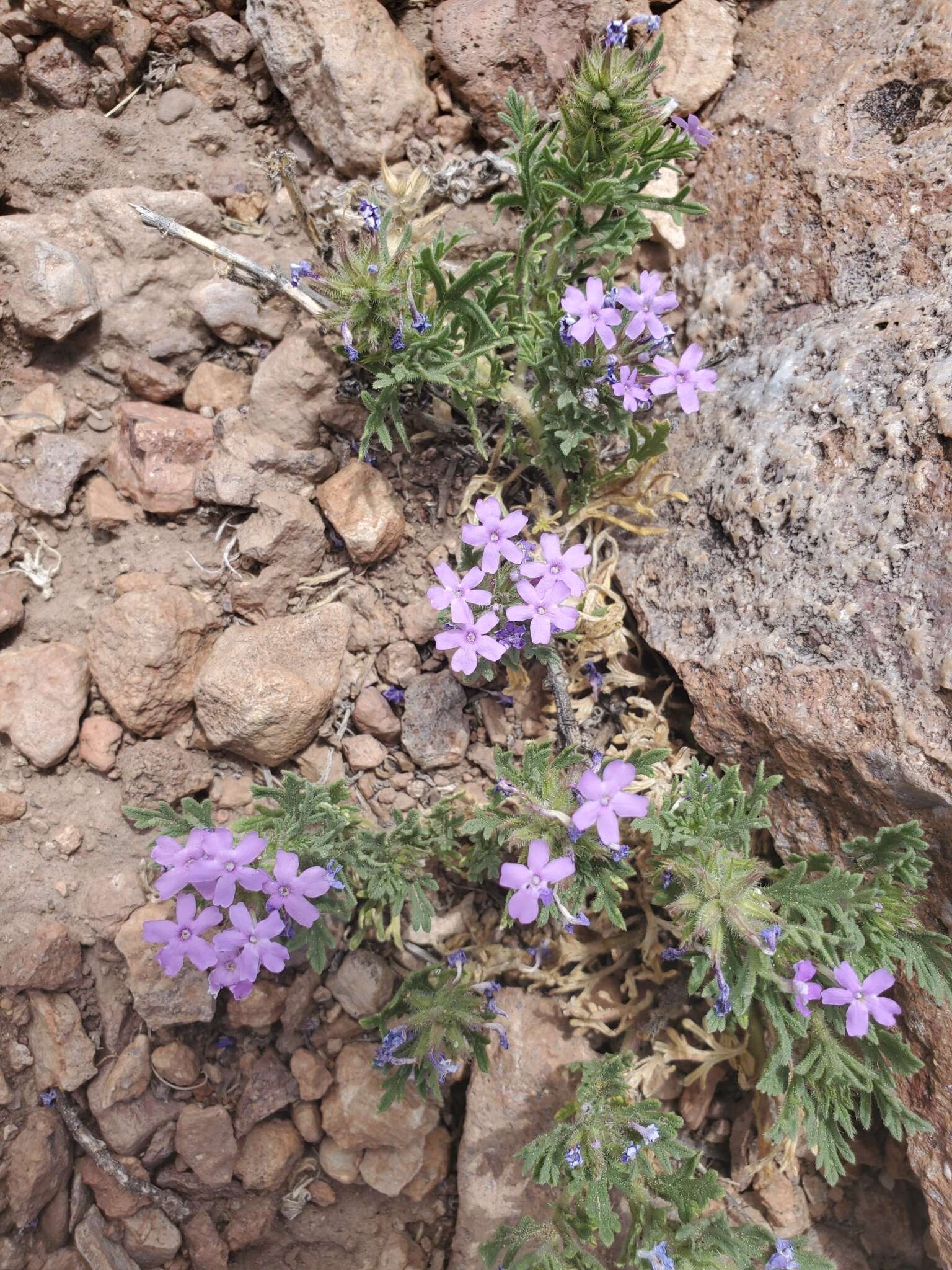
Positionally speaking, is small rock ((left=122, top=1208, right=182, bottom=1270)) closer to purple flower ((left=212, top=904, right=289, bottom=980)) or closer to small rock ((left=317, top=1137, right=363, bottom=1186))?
small rock ((left=317, top=1137, right=363, bottom=1186))

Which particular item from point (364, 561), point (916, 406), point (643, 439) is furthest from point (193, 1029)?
point (916, 406)

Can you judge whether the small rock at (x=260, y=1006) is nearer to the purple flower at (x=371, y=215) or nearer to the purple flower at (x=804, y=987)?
the purple flower at (x=804, y=987)

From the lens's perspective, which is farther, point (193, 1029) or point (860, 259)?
point (193, 1029)

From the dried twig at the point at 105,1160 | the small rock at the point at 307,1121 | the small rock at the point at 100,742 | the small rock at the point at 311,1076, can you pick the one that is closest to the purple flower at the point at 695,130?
the small rock at the point at 100,742

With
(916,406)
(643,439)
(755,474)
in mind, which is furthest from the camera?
(643,439)

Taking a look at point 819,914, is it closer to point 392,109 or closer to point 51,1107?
point 51,1107

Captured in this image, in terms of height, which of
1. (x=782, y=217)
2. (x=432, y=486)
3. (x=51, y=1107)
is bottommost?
(x=51, y=1107)
